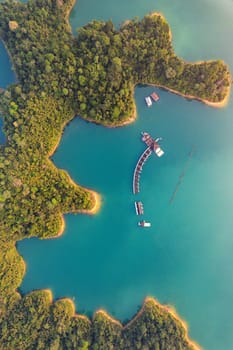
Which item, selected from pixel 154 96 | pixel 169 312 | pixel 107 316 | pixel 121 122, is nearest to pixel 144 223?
pixel 169 312

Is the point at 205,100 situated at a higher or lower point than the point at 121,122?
higher

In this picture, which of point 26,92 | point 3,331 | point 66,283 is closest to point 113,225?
point 66,283

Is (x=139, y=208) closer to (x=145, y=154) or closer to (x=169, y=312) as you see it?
(x=145, y=154)

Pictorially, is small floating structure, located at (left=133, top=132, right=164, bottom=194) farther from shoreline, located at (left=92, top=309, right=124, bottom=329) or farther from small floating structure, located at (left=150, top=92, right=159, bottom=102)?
shoreline, located at (left=92, top=309, right=124, bottom=329)

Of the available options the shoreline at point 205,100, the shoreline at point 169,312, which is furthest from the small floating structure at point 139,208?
the shoreline at point 205,100

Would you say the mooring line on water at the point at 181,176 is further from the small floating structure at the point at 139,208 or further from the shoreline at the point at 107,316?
the shoreline at the point at 107,316

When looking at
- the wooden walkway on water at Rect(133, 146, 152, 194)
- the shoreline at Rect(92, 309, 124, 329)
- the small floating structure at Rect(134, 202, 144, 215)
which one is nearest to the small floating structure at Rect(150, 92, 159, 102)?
the wooden walkway on water at Rect(133, 146, 152, 194)

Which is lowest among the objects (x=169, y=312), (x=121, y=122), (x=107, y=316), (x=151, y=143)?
(x=107, y=316)

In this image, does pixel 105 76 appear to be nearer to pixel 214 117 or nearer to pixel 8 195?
pixel 214 117

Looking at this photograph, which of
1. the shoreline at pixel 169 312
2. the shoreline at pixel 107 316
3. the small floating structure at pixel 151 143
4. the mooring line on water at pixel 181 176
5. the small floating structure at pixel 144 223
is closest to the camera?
the shoreline at pixel 107 316
